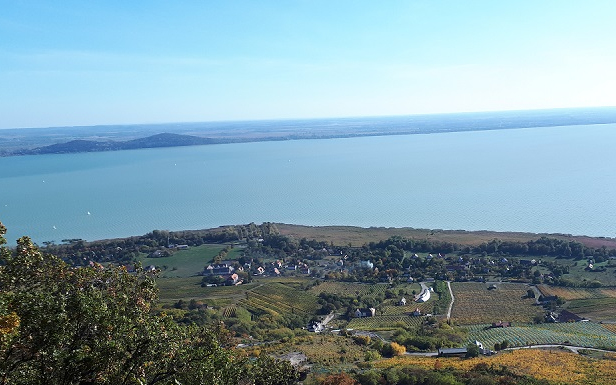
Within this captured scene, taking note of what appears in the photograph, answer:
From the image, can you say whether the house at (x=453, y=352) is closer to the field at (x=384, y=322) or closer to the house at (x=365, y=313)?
the field at (x=384, y=322)

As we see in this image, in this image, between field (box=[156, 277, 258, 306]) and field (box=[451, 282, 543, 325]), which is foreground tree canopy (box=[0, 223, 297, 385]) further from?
field (box=[451, 282, 543, 325])

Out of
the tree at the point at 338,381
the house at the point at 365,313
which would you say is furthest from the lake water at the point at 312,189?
the tree at the point at 338,381

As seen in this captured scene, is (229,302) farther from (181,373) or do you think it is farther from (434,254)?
(181,373)

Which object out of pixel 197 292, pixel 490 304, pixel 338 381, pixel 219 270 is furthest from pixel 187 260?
pixel 338 381

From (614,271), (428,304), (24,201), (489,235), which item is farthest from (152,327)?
(24,201)

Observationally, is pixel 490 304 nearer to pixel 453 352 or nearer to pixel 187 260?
pixel 453 352

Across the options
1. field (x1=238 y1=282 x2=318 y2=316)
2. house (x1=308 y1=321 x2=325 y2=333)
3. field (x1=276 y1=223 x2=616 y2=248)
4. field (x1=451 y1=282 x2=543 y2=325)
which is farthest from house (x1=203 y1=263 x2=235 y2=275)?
field (x1=451 y1=282 x2=543 y2=325)
